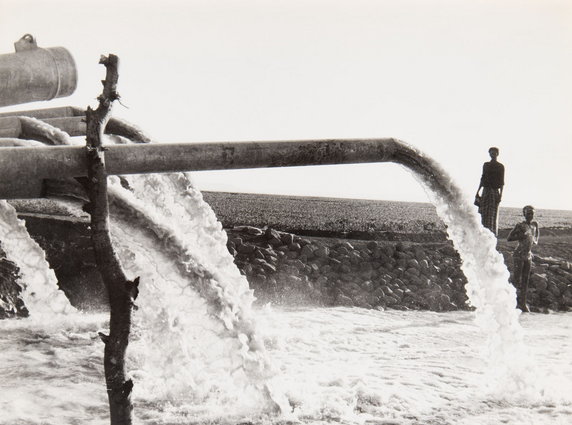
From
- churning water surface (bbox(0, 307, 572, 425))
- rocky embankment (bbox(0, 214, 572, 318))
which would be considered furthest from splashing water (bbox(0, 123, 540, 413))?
rocky embankment (bbox(0, 214, 572, 318))

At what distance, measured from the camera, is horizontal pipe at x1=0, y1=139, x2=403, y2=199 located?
3.34 metres

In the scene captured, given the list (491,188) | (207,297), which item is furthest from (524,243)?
(207,297)

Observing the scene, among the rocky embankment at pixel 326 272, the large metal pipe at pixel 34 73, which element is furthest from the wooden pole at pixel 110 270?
the rocky embankment at pixel 326 272

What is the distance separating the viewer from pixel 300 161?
13.6 ft

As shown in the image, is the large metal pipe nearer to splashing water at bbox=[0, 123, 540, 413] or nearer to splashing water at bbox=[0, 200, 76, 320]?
splashing water at bbox=[0, 123, 540, 413]

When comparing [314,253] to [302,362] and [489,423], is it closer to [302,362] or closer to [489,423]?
[302,362]

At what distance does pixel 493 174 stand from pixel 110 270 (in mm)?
9050

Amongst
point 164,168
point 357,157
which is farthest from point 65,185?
point 357,157

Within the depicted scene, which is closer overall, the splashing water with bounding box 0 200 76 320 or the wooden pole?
the wooden pole

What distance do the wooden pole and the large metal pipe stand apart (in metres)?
1.51

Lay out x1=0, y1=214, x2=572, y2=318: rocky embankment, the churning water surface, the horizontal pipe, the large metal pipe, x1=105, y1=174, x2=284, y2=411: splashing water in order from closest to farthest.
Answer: the horizontal pipe, the large metal pipe, x1=105, y1=174, x2=284, y2=411: splashing water, the churning water surface, x1=0, y1=214, x2=572, y2=318: rocky embankment

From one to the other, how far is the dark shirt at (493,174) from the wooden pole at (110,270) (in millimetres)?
8922

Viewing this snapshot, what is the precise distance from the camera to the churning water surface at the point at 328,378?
5.37 m

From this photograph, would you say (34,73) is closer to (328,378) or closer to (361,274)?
(328,378)
